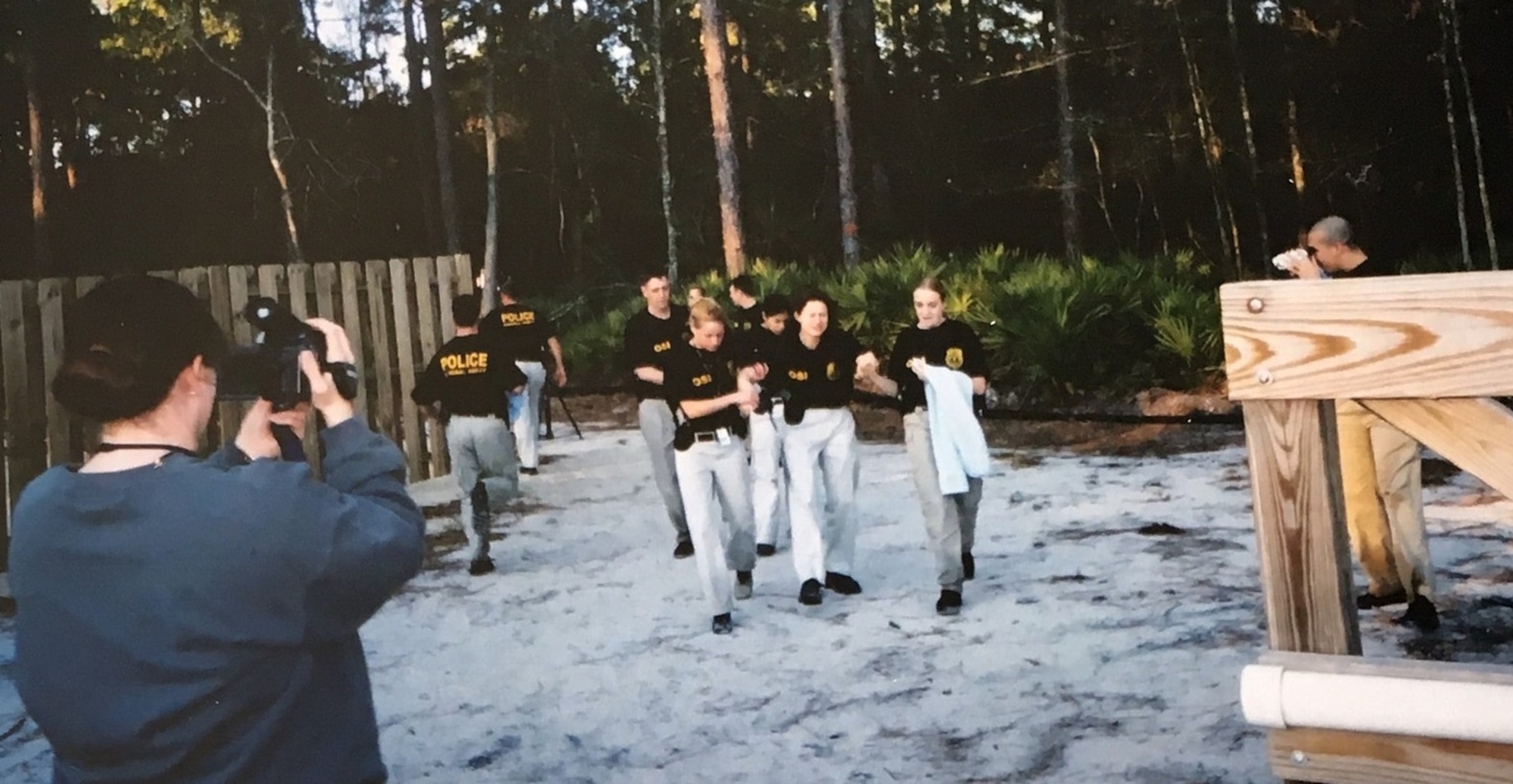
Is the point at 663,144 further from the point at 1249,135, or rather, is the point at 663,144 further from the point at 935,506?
the point at 935,506

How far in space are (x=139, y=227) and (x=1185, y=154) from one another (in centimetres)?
2090

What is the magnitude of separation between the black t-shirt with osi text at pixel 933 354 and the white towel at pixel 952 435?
0.36 feet

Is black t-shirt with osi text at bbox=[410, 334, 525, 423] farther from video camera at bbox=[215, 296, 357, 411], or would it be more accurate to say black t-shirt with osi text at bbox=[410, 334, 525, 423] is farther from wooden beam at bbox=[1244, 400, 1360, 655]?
wooden beam at bbox=[1244, 400, 1360, 655]

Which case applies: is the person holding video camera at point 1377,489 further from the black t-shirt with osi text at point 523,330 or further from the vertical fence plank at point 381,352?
the vertical fence plank at point 381,352

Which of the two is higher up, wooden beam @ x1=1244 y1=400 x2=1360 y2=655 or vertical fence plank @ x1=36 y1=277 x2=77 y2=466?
vertical fence plank @ x1=36 y1=277 x2=77 y2=466

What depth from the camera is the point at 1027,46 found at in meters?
30.5

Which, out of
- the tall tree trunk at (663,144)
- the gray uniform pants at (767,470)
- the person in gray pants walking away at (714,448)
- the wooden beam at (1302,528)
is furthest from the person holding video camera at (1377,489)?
the tall tree trunk at (663,144)

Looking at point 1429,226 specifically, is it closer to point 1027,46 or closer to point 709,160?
point 1027,46

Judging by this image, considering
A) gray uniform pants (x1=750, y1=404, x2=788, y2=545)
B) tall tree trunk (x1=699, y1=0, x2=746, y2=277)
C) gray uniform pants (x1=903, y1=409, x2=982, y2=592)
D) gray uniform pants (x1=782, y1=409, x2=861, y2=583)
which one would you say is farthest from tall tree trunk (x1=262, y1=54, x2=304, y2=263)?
gray uniform pants (x1=903, y1=409, x2=982, y2=592)

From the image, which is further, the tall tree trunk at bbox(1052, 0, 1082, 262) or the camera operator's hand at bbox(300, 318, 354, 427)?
the tall tree trunk at bbox(1052, 0, 1082, 262)

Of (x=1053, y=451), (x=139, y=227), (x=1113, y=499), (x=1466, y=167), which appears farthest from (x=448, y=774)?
(x=139, y=227)

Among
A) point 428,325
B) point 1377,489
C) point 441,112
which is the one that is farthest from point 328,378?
point 441,112

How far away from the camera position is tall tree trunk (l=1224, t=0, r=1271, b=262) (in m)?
23.3

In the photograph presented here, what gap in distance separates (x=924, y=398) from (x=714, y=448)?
1.02 meters
